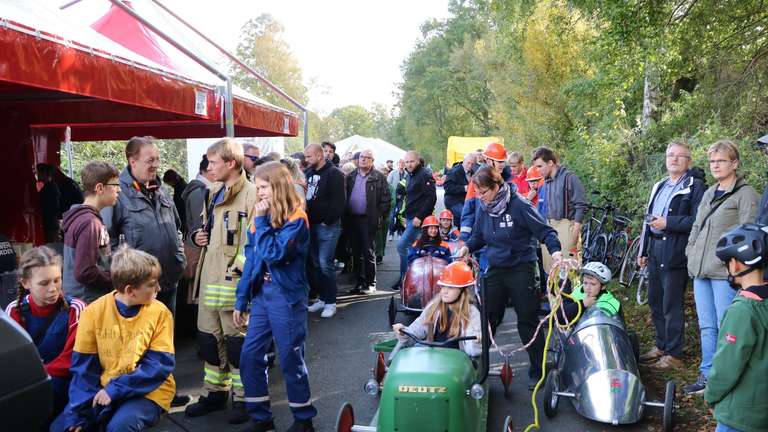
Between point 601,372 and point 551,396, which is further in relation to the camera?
point 551,396

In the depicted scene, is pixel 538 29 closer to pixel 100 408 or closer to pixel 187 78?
pixel 187 78

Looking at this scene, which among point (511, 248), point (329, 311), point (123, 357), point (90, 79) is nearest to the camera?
point (123, 357)

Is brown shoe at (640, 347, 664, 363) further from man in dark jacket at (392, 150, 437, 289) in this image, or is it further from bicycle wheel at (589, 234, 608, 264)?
bicycle wheel at (589, 234, 608, 264)

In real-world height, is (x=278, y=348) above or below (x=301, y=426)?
above

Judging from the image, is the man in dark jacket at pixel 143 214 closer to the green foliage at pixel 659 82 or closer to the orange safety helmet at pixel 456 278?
the orange safety helmet at pixel 456 278

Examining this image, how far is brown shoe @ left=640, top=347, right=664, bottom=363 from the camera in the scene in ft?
20.4

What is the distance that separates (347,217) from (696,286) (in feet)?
16.9

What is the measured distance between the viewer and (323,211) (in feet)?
26.2

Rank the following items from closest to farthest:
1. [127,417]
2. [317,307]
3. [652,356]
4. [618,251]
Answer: [127,417] < [652,356] < [317,307] < [618,251]

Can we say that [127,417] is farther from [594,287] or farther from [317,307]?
[317,307]

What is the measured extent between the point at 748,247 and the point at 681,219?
2.68m

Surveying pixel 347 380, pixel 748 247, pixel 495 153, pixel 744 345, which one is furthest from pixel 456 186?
pixel 744 345

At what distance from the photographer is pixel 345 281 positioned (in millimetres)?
10953

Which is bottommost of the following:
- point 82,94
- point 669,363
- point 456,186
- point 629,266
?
point 669,363
